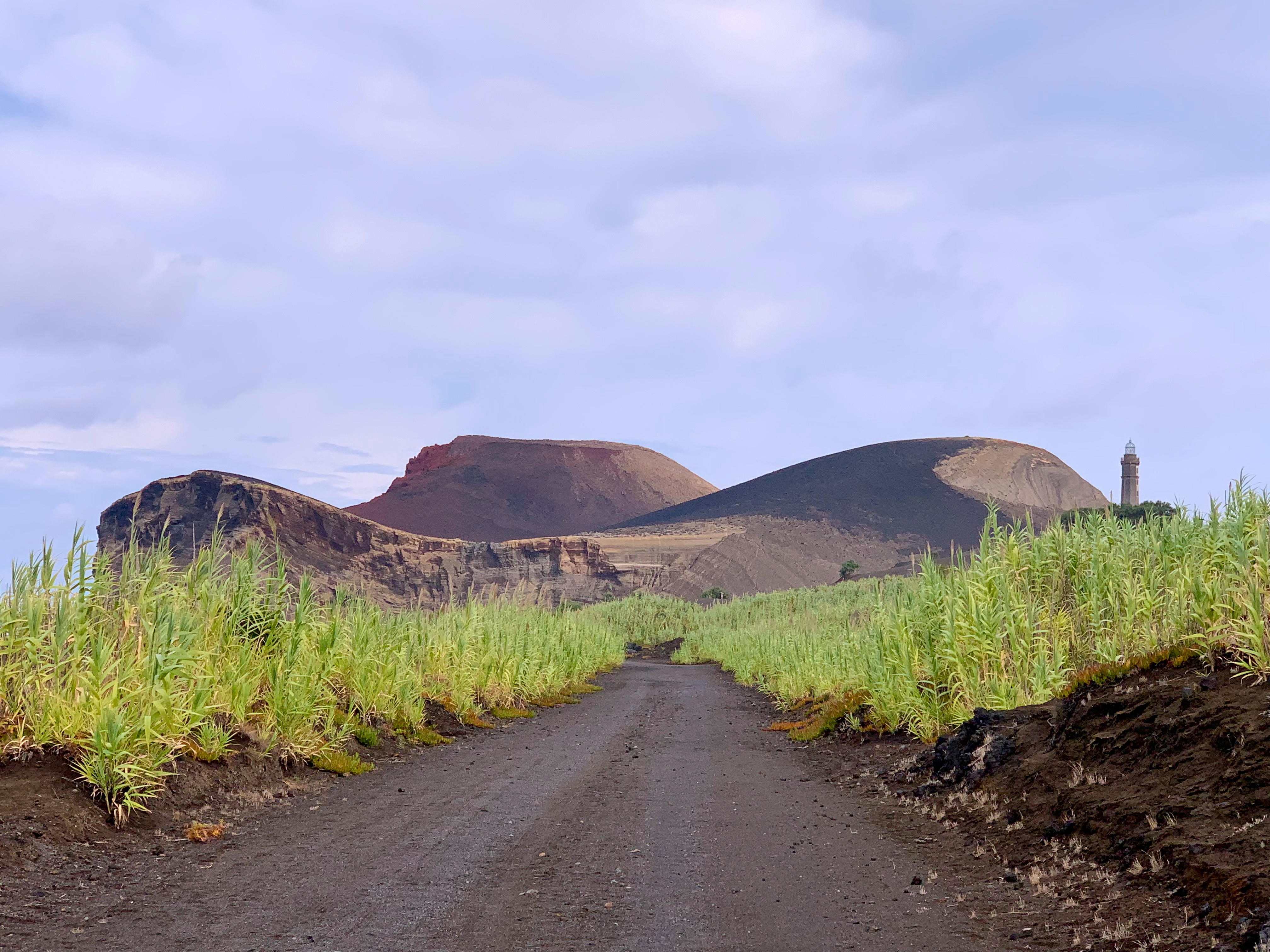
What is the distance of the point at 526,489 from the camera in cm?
16125

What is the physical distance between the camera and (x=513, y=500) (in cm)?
15838

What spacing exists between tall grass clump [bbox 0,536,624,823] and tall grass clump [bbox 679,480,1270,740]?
21.4 feet

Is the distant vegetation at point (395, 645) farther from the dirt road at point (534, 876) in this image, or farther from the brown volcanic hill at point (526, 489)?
the brown volcanic hill at point (526, 489)

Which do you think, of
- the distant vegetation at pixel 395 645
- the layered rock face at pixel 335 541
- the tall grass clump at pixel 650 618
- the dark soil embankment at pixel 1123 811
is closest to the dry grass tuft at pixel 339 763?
the distant vegetation at pixel 395 645

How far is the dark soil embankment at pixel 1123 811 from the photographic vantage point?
4.37m

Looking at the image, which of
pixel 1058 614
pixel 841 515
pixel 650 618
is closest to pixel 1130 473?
pixel 841 515

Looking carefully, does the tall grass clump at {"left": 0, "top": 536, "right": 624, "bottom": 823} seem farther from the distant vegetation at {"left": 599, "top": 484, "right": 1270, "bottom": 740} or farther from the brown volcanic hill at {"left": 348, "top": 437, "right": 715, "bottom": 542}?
the brown volcanic hill at {"left": 348, "top": 437, "right": 715, "bottom": 542}

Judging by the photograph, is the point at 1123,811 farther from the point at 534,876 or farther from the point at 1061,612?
the point at 1061,612

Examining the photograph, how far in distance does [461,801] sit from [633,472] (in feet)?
543

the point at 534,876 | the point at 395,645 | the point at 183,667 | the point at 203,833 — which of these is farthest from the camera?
the point at 395,645

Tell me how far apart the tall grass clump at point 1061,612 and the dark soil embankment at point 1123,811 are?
55 centimetres

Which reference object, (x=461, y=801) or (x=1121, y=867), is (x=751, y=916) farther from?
(x=461, y=801)

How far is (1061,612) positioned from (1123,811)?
4568 mm

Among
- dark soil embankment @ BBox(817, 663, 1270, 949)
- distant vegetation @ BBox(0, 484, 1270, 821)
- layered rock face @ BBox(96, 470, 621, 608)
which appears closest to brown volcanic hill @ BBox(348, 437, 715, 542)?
layered rock face @ BBox(96, 470, 621, 608)
